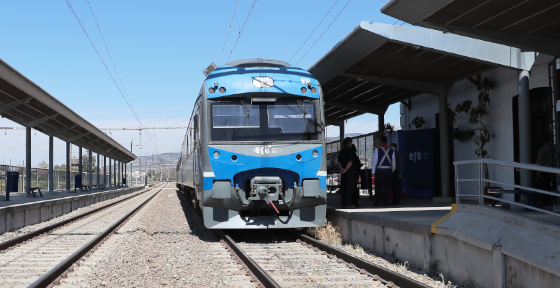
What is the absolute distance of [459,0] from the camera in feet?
27.1

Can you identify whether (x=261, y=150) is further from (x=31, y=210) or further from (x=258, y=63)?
(x=31, y=210)

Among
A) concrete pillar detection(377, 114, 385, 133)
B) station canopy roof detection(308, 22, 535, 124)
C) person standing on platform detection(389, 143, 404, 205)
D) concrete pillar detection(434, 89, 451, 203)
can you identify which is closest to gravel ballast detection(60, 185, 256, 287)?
person standing on platform detection(389, 143, 404, 205)

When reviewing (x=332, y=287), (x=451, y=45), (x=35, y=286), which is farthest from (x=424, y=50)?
(x=35, y=286)

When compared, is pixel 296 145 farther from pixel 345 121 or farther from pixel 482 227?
pixel 345 121

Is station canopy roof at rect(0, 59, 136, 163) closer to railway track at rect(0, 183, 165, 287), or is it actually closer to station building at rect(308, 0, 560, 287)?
railway track at rect(0, 183, 165, 287)

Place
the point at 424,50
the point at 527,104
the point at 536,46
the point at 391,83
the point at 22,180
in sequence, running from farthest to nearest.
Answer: the point at 22,180
the point at 391,83
the point at 424,50
the point at 527,104
the point at 536,46

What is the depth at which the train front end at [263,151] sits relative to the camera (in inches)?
394

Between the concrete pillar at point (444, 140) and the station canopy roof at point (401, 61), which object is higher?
the station canopy roof at point (401, 61)

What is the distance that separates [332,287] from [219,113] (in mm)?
5105

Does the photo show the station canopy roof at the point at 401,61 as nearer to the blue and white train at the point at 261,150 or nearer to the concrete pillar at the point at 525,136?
the concrete pillar at the point at 525,136

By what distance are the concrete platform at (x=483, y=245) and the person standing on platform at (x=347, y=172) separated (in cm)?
324

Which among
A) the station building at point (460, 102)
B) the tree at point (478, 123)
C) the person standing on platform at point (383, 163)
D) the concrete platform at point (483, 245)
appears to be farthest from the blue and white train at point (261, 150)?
the tree at point (478, 123)

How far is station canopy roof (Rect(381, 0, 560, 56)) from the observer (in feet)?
27.6

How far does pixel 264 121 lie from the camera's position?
10453mm
